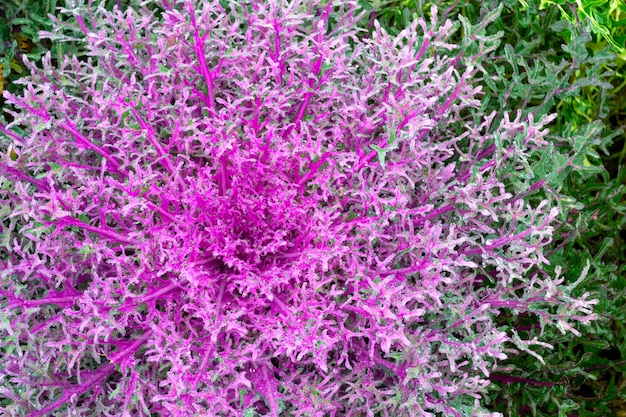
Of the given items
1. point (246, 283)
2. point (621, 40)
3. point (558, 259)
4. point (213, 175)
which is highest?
point (621, 40)

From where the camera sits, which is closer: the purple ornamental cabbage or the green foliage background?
the purple ornamental cabbage

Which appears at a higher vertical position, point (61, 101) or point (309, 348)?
point (61, 101)

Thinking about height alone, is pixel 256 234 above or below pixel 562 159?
below

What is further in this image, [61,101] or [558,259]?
[558,259]

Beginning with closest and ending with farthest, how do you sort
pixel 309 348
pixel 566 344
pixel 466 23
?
pixel 309 348 → pixel 466 23 → pixel 566 344

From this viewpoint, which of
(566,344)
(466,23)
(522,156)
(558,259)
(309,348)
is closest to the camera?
(309,348)

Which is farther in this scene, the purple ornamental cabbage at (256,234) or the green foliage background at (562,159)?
the green foliage background at (562,159)

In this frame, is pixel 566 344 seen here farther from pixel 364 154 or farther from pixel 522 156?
pixel 364 154

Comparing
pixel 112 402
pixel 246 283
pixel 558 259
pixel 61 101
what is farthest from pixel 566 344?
pixel 61 101
